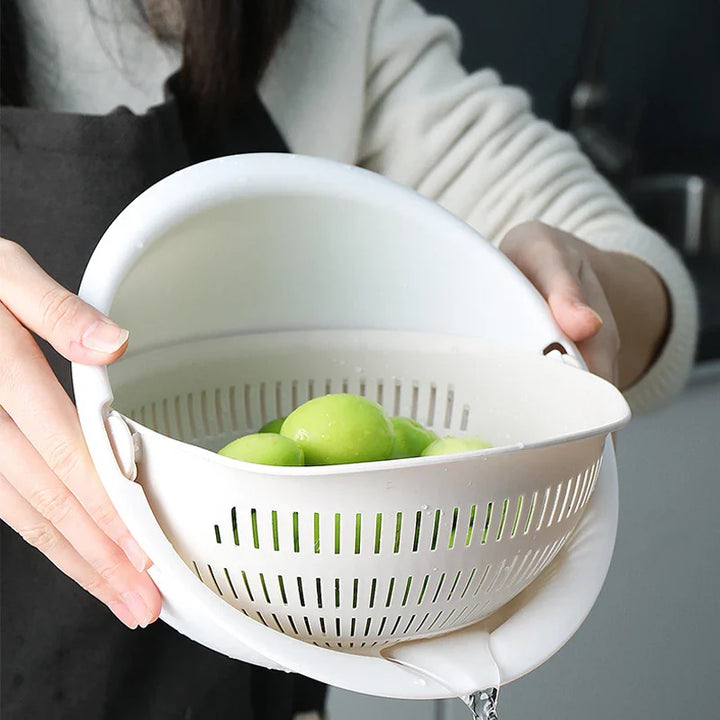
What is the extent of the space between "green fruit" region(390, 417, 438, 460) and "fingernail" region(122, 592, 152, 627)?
157 mm

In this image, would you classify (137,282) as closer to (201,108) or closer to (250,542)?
(250,542)

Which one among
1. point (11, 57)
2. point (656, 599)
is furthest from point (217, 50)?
point (656, 599)

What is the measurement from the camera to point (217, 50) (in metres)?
0.73

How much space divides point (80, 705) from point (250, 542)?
42cm

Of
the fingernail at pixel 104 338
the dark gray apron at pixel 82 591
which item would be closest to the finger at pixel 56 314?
the fingernail at pixel 104 338

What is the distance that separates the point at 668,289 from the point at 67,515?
563 millimetres

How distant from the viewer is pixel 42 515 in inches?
18.7

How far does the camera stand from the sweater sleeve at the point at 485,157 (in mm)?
815

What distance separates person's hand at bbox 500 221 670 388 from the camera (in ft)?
1.72

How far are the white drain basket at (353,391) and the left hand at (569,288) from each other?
1cm

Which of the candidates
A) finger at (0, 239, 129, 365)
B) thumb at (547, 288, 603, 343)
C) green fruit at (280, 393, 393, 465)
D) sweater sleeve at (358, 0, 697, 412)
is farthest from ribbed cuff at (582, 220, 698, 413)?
finger at (0, 239, 129, 365)

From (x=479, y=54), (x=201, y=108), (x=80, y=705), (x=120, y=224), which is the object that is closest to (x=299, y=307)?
(x=120, y=224)

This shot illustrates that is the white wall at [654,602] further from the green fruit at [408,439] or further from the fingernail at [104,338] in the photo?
the fingernail at [104,338]

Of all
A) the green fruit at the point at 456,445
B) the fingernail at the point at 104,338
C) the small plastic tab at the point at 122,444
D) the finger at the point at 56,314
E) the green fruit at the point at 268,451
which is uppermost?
the fingernail at the point at 104,338
